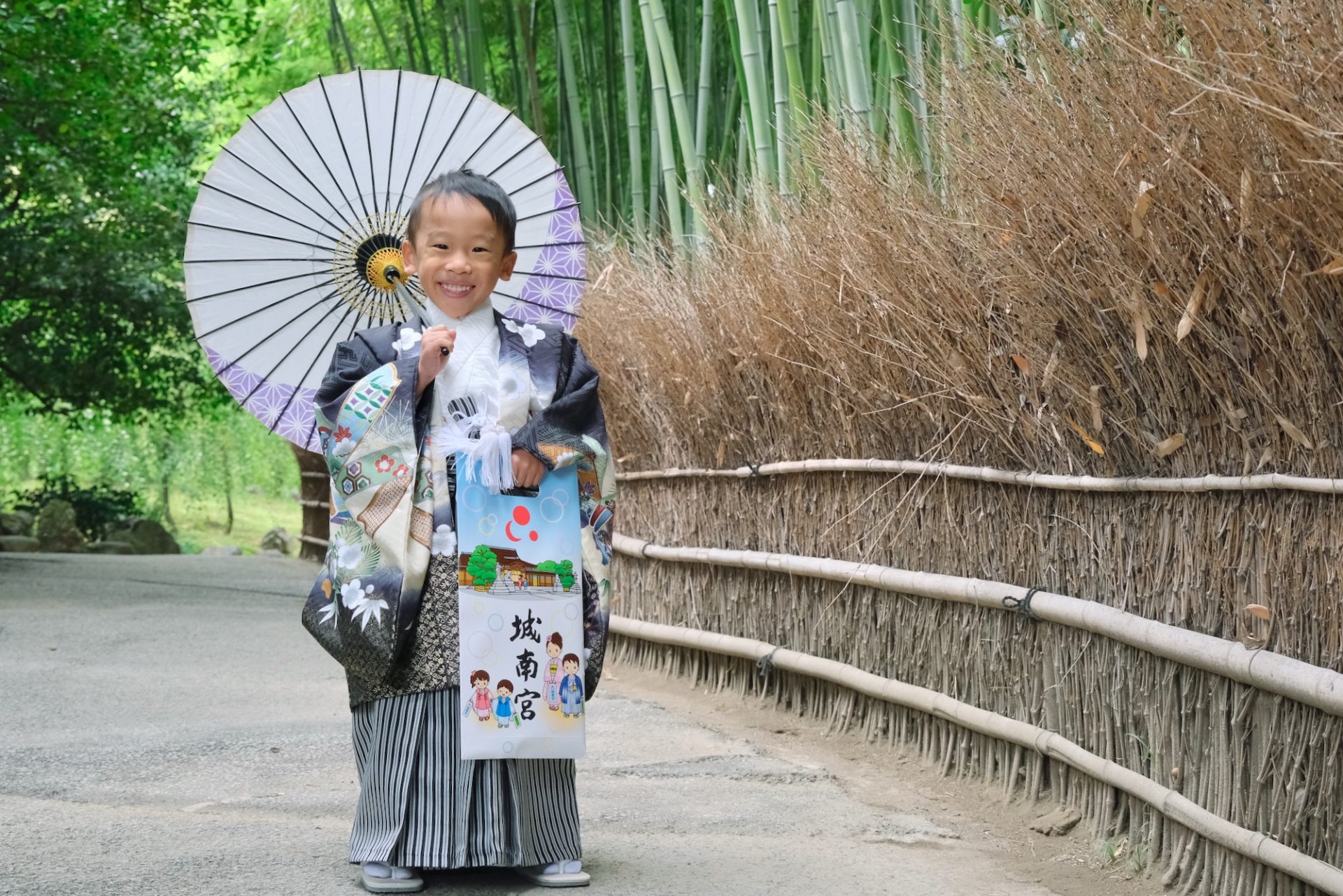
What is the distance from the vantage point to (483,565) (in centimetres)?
291

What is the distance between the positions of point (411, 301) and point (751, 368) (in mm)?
2044

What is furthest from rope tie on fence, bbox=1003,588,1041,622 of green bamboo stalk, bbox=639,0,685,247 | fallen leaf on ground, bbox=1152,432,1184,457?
green bamboo stalk, bbox=639,0,685,247

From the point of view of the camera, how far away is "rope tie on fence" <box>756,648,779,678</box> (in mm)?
4930

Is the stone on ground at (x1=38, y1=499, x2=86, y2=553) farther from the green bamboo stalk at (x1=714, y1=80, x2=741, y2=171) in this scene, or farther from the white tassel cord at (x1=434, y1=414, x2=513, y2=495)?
the white tassel cord at (x1=434, y1=414, x2=513, y2=495)

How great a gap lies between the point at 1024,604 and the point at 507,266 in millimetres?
1437

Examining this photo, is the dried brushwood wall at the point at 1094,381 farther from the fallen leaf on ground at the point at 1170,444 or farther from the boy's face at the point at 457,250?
the boy's face at the point at 457,250

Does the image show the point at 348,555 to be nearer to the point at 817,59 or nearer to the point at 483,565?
the point at 483,565

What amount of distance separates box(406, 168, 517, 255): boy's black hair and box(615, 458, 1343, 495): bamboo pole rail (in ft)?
4.39

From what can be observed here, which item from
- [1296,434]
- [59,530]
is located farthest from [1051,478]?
[59,530]

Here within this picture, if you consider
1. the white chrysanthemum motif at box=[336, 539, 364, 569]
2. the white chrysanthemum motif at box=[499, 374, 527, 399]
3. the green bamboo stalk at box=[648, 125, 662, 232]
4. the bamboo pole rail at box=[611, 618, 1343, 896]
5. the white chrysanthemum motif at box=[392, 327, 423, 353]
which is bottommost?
the bamboo pole rail at box=[611, 618, 1343, 896]

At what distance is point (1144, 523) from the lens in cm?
307

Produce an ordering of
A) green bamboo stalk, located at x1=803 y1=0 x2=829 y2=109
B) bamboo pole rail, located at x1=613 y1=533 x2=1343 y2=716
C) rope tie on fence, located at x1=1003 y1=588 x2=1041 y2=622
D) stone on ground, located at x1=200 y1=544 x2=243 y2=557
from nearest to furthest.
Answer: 1. bamboo pole rail, located at x1=613 y1=533 x2=1343 y2=716
2. rope tie on fence, located at x1=1003 y1=588 x2=1041 y2=622
3. green bamboo stalk, located at x1=803 y1=0 x2=829 y2=109
4. stone on ground, located at x1=200 y1=544 x2=243 y2=557

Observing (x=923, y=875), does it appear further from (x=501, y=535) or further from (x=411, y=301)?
(x=411, y=301)

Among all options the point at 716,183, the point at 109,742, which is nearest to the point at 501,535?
the point at 109,742
